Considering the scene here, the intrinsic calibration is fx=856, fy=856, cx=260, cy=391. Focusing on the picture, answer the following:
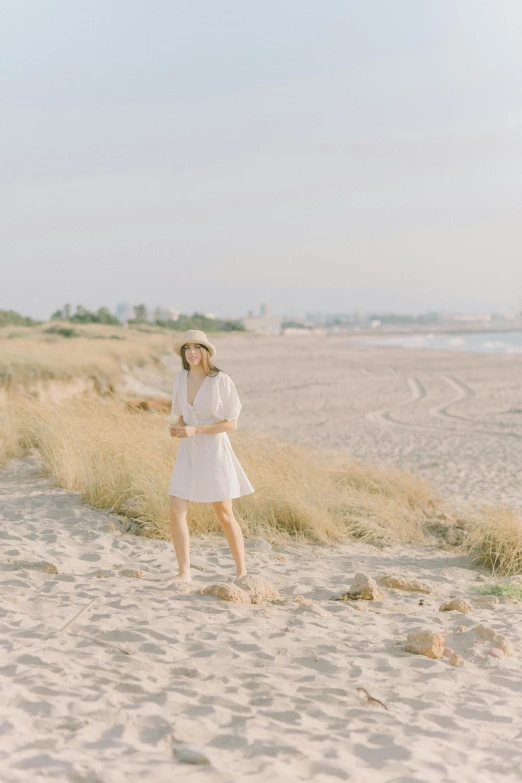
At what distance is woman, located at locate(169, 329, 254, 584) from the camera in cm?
556

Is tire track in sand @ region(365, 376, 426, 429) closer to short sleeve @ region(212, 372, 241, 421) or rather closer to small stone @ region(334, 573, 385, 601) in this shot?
small stone @ region(334, 573, 385, 601)

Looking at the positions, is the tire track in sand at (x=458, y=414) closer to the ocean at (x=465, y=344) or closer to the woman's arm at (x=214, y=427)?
the woman's arm at (x=214, y=427)

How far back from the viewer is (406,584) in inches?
251

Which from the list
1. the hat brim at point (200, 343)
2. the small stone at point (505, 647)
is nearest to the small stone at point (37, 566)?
the hat brim at point (200, 343)

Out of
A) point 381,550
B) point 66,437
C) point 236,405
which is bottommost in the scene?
point 381,550

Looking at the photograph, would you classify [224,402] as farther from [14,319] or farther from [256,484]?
[14,319]

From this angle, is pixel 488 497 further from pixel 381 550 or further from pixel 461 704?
pixel 461 704

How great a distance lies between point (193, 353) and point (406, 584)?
2.42 meters

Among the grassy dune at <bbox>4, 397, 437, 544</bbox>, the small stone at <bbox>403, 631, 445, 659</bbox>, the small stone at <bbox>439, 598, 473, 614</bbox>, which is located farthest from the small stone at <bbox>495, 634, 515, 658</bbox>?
the grassy dune at <bbox>4, 397, 437, 544</bbox>

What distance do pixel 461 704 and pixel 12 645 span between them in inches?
89.8

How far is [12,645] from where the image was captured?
4.44 metres

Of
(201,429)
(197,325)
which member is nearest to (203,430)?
(201,429)

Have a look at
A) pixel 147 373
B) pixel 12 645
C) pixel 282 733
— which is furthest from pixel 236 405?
pixel 147 373

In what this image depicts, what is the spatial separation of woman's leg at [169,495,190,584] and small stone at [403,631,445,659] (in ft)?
5.63
